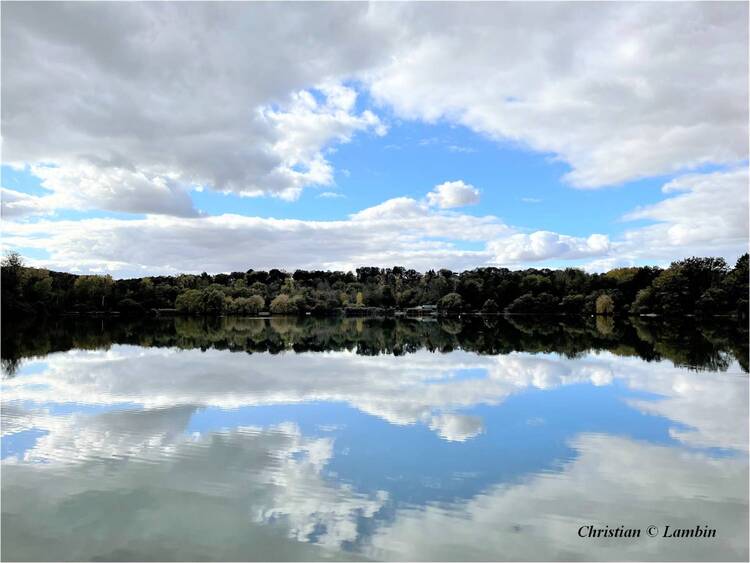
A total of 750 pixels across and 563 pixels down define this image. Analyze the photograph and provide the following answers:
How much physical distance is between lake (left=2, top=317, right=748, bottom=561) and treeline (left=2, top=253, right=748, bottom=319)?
4596 centimetres

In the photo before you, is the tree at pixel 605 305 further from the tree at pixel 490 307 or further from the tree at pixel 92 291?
the tree at pixel 92 291

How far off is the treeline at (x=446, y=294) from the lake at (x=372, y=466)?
46.0 m

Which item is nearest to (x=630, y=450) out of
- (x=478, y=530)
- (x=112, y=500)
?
(x=478, y=530)

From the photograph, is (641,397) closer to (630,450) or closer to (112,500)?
(630,450)

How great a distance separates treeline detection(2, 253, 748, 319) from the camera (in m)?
60.5

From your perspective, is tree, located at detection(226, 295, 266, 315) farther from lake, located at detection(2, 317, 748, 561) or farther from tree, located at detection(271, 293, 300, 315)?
lake, located at detection(2, 317, 748, 561)

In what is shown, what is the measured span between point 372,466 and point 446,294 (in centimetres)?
8463

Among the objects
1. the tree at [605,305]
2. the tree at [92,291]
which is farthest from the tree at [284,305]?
the tree at [605,305]

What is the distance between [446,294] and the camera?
92.9m

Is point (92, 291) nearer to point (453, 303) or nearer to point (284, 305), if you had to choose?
point (284, 305)

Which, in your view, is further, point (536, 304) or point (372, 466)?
point (536, 304)

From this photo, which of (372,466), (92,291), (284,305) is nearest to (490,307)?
(284,305)

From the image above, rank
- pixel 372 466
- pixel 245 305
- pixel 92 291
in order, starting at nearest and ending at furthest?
pixel 372 466
pixel 92 291
pixel 245 305

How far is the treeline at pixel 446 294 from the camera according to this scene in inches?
2382
